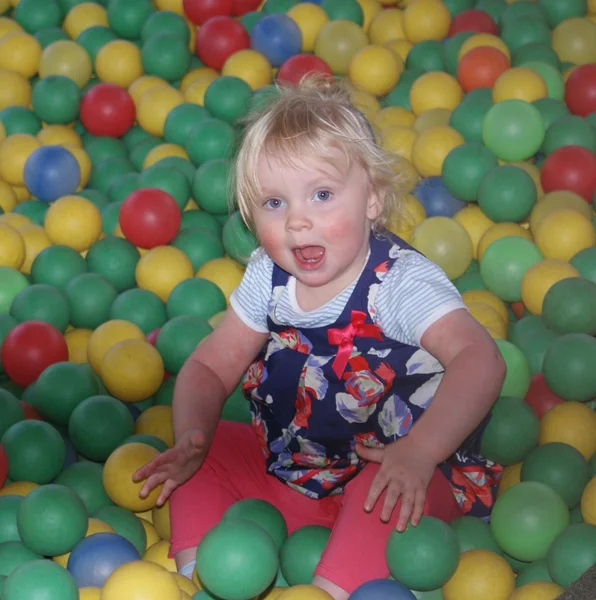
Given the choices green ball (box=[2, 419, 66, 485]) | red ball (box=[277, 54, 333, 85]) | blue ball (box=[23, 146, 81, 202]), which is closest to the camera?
green ball (box=[2, 419, 66, 485])

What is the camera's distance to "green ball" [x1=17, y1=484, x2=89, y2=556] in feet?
5.22

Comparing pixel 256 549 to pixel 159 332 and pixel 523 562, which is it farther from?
pixel 159 332

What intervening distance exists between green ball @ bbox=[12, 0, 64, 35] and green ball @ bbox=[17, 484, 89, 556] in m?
1.95

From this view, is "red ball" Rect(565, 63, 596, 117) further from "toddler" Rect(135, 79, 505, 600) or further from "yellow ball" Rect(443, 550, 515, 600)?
"yellow ball" Rect(443, 550, 515, 600)

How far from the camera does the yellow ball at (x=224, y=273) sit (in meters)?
2.35

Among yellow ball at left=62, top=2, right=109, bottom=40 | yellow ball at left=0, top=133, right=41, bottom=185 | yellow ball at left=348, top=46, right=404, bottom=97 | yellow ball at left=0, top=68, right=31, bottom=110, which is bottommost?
yellow ball at left=0, top=133, right=41, bottom=185

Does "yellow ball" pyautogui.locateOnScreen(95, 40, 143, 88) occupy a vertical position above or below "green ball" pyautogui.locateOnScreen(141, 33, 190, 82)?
below

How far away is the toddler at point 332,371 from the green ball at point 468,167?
0.72m

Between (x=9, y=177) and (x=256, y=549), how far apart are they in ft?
5.17

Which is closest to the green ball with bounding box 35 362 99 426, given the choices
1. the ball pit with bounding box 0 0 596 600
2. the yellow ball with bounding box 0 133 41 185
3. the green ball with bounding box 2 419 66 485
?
the ball pit with bounding box 0 0 596 600

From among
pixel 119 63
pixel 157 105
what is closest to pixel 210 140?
pixel 157 105

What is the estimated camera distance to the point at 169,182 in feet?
8.36

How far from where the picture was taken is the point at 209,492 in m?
1.71

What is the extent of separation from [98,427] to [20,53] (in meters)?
1.52
